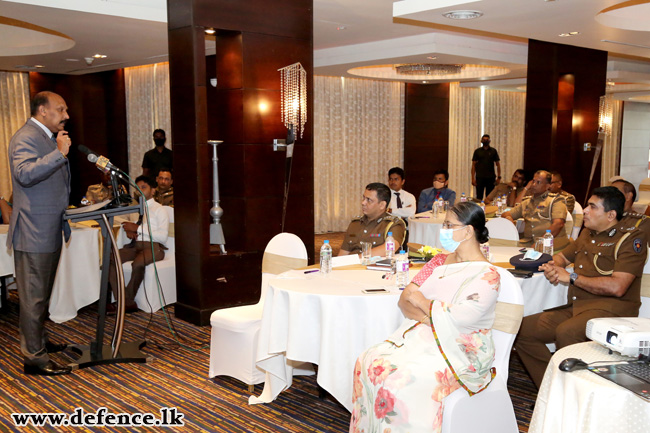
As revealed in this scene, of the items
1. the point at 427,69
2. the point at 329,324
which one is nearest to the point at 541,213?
the point at 329,324

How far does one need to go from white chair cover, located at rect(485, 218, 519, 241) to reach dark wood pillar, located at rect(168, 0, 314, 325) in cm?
193

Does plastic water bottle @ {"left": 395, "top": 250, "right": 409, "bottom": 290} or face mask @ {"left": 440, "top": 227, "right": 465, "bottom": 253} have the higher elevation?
face mask @ {"left": 440, "top": 227, "right": 465, "bottom": 253}

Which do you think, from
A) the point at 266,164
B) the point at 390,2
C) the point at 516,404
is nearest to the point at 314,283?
the point at 516,404

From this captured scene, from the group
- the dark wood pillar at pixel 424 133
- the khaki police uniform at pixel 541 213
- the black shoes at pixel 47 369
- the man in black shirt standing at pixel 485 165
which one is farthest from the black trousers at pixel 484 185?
the black shoes at pixel 47 369

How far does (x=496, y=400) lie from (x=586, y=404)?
884 millimetres

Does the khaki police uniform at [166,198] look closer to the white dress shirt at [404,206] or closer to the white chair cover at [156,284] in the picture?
the white chair cover at [156,284]

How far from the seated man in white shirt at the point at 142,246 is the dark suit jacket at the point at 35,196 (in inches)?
66.1

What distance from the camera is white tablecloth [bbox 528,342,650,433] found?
219 centimetres

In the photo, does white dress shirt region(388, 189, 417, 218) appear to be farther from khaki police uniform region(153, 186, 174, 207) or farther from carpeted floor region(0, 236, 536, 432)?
carpeted floor region(0, 236, 536, 432)

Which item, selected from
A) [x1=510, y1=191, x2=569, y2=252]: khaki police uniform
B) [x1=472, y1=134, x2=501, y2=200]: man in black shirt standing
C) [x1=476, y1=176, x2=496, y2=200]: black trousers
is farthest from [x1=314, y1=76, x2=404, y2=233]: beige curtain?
[x1=510, y1=191, x2=569, y2=252]: khaki police uniform

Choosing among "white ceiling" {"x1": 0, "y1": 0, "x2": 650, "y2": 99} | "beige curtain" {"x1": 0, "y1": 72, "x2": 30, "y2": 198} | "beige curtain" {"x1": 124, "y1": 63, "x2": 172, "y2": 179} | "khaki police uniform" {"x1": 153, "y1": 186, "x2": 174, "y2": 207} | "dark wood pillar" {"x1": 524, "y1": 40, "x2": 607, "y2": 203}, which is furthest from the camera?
"beige curtain" {"x1": 124, "y1": 63, "x2": 172, "y2": 179}

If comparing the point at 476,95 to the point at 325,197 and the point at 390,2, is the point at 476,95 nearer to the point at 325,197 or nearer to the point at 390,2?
the point at 325,197

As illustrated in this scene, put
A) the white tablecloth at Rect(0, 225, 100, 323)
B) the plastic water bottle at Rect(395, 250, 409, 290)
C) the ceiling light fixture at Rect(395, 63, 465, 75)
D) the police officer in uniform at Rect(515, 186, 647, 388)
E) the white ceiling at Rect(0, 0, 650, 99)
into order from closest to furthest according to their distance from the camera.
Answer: the police officer in uniform at Rect(515, 186, 647, 388) < the plastic water bottle at Rect(395, 250, 409, 290) < the white tablecloth at Rect(0, 225, 100, 323) < the white ceiling at Rect(0, 0, 650, 99) < the ceiling light fixture at Rect(395, 63, 465, 75)

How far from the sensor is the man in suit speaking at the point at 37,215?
435 cm
